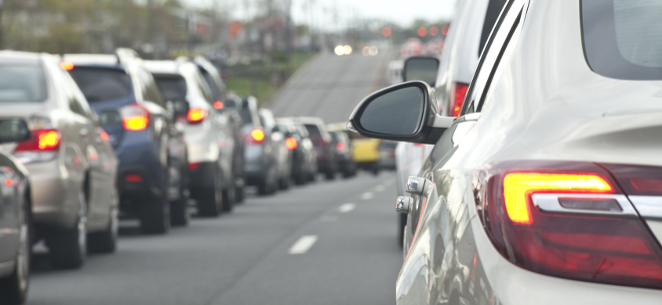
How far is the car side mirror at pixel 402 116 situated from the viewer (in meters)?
3.22

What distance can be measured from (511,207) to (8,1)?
235 feet

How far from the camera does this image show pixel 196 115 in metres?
14.0

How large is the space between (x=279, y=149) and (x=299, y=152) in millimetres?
4509

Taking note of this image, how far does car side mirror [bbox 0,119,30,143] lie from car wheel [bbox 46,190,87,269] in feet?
4.84

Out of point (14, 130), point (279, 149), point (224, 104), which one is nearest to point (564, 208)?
point (14, 130)

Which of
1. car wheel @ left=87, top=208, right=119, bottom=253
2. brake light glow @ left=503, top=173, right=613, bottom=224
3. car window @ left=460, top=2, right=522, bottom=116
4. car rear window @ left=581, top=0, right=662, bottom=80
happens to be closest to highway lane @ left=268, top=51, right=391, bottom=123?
car wheel @ left=87, top=208, right=119, bottom=253

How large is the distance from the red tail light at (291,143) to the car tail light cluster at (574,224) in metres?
23.6

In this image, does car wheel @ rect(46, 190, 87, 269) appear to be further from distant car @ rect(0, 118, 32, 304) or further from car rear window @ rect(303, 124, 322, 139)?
Answer: car rear window @ rect(303, 124, 322, 139)

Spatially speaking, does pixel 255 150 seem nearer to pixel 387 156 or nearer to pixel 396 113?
pixel 396 113

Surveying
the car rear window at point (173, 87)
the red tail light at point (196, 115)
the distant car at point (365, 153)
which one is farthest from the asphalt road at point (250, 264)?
the distant car at point (365, 153)

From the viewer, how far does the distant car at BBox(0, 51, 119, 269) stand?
8008 millimetres

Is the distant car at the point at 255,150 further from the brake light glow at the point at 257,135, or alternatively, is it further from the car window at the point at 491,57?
the car window at the point at 491,57

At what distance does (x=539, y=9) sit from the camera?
2.49m

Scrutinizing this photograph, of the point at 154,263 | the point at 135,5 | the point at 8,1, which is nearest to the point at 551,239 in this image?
the point at 154,263
